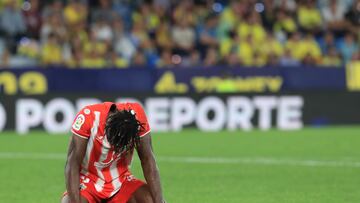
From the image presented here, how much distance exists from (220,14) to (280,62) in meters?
2.30

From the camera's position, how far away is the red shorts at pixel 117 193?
712cm

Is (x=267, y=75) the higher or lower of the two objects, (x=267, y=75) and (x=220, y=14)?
the lower

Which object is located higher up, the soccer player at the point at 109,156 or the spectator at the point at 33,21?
the spectator at the point at 33,21

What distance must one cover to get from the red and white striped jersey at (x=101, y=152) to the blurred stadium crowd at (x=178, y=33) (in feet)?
44.5

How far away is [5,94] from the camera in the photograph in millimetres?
18844

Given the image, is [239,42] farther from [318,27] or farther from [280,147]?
[280,147]

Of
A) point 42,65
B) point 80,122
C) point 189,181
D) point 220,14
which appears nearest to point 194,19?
point 220,14

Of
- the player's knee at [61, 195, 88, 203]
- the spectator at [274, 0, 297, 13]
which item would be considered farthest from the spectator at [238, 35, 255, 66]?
the player's knee at [61, 195, 88, 203]

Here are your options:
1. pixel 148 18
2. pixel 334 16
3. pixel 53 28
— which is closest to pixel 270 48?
pixel 334 16

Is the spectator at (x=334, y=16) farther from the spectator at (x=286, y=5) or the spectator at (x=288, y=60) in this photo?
the spectator at (x=288, y=60)

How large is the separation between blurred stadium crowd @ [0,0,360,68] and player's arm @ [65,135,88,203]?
1380 centimetres

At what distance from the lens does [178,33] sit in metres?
22.6

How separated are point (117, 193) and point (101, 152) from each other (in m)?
0.46

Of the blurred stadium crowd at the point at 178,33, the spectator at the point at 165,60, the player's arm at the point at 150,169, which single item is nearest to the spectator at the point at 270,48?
the blurred stadium crowd at the point at 178,33
